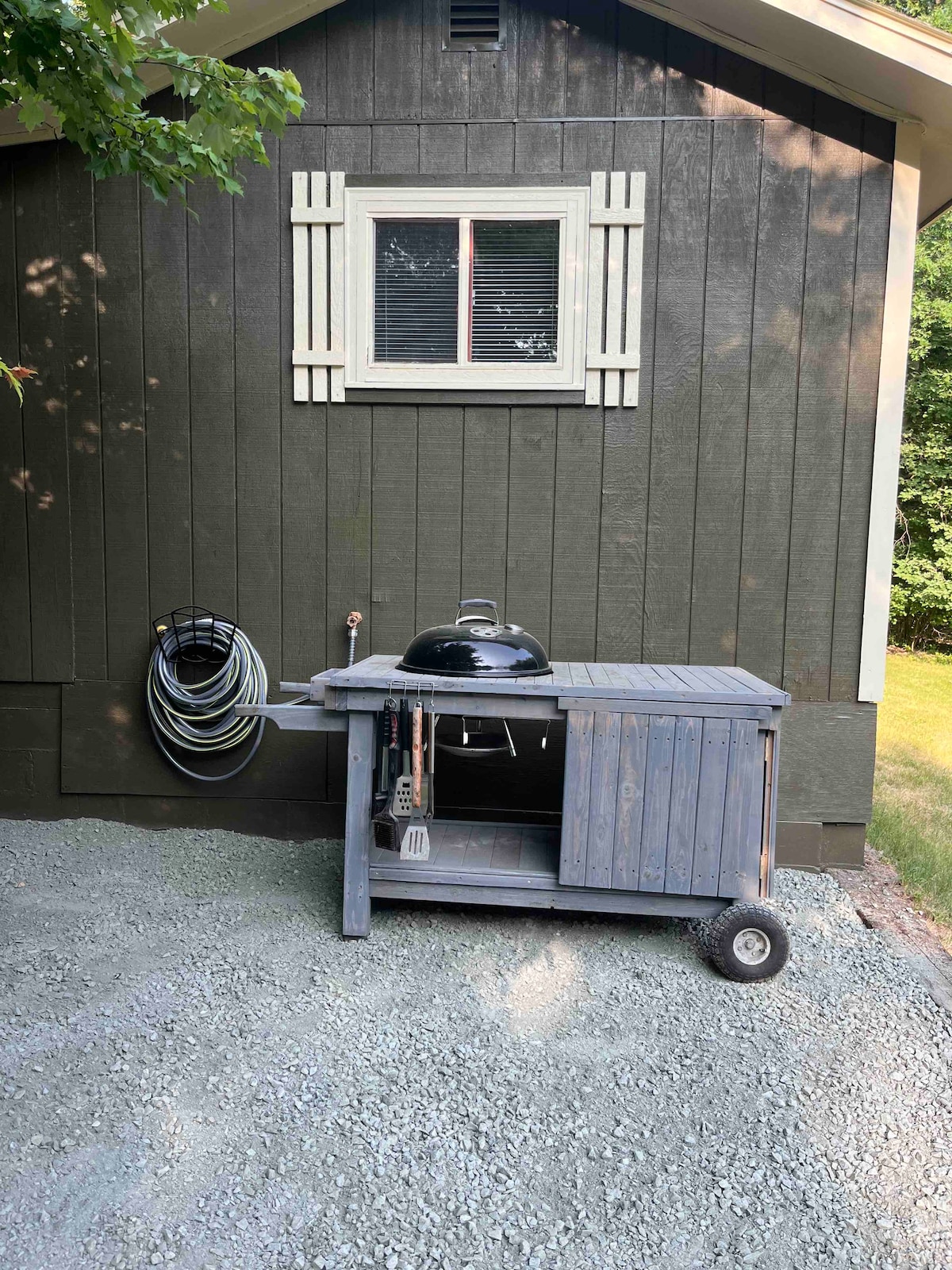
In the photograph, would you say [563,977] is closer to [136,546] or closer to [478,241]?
[136,546]

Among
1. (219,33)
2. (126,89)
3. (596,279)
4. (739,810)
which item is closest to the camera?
(126,89)

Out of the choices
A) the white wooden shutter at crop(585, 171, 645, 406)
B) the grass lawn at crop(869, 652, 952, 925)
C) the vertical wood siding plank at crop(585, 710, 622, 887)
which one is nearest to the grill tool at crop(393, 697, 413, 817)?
the vertical wood siding plank at crop(585, 710, 622, 887)

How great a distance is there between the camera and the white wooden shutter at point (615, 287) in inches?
145

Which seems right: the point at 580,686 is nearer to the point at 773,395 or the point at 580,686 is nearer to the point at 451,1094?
the point at 451,1094

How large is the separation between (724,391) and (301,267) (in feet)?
6.96

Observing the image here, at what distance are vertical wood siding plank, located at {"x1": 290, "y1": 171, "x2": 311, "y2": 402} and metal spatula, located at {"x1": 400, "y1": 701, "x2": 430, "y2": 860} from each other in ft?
6.72

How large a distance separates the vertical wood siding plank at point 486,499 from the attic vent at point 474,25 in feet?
5.47

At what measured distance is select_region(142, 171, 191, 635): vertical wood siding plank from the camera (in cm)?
387

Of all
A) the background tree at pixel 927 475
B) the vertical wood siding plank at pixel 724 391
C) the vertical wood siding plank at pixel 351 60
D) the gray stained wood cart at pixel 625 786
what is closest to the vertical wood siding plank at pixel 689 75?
the vertical wood siding plank at pixel 724 391

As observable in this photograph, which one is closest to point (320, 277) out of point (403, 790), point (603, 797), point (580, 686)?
point (580, 686)

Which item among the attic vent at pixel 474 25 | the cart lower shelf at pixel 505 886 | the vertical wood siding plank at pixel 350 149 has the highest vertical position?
the attic vent at pixel 474 25

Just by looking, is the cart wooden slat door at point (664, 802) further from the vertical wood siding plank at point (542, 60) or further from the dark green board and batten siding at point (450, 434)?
the vertical wood siding plank at point (542, 60)

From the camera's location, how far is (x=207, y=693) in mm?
3914

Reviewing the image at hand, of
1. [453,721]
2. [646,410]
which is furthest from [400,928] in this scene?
[646,410]
